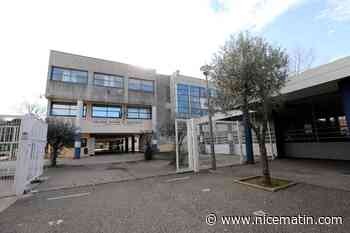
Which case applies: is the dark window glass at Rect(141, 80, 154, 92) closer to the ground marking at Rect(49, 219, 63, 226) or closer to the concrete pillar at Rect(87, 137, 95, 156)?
the concrete pillar at Rect(87, 137, 95, 156)

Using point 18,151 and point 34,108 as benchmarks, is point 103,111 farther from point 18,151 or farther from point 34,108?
point 18,151

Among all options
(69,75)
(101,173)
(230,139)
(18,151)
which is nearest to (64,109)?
(69,75)

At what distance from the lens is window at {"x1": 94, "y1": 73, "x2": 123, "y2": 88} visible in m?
20.1

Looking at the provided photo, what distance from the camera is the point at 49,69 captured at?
17.8m

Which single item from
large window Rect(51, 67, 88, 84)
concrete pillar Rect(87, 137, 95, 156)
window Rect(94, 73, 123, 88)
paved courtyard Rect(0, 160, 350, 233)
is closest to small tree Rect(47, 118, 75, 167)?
paved courtyard Rect(0, 160, 350, 233)

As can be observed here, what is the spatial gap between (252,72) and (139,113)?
19.2 m

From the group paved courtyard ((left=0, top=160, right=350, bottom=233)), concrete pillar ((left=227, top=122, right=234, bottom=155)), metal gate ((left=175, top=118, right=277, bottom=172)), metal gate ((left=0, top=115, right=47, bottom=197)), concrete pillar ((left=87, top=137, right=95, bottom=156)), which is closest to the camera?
paved courtyard ((left=0, top=160, right=350, bottom=233))

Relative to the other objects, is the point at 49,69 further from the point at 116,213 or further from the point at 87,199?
the point at 116,213

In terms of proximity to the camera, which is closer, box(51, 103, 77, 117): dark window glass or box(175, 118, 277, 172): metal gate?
box(175, 118, 277, 172): metal gate

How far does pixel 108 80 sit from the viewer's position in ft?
67.8

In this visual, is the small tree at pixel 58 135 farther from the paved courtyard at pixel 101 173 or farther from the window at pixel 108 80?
the window at pixel 108 80

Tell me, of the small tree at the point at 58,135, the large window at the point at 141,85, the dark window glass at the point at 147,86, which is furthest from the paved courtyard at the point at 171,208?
the dark window glass at the point at 147,86

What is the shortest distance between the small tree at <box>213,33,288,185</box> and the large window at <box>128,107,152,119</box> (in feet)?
59.6

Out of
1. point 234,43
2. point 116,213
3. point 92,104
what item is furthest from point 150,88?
point 116,213
